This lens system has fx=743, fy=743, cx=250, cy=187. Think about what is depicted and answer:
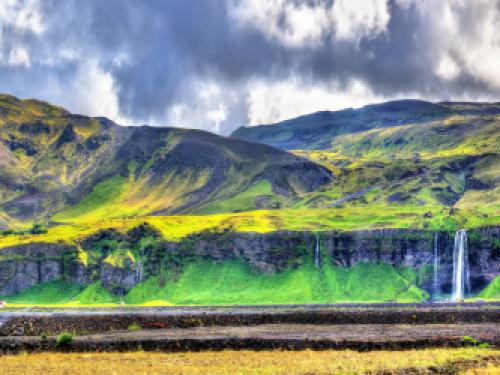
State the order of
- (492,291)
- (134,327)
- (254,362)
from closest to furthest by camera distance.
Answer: (254,362), (134,327), (492,291)

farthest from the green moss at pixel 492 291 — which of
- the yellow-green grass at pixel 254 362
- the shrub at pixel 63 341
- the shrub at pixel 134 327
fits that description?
the shrub at pixel 63 341

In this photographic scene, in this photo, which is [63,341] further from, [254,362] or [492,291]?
[492,291]

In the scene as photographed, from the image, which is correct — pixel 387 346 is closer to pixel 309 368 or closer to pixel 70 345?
pixel 309 368

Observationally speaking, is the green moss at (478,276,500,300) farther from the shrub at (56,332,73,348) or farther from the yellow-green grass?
the shrub at (56,332,73,348)

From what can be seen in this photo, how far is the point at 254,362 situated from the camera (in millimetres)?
70438

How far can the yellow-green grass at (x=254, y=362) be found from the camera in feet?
209

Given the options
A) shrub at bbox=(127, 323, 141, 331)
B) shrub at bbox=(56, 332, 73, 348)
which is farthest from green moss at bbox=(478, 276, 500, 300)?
shrub at bbox=(56, 332, 73, 348)

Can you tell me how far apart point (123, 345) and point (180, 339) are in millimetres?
6654

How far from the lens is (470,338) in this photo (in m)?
81.4

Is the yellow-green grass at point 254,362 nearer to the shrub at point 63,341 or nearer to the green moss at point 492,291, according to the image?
the shrub at point 63,341

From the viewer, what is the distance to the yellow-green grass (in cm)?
6369

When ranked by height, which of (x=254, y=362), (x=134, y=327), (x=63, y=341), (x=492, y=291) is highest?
(x=254, y=362)

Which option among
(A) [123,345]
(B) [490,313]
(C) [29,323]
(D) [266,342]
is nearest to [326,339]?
(D) [266,342]

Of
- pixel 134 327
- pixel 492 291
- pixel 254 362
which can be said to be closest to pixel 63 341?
pixel 134 327
